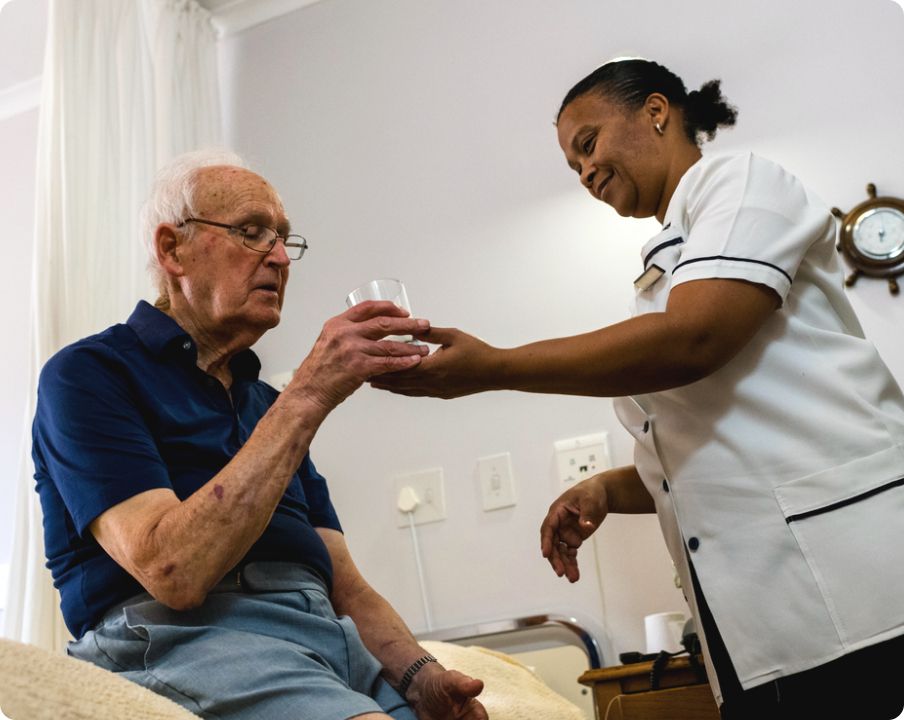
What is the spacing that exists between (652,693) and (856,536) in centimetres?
92

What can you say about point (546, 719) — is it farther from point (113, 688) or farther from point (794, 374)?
point (113, 688)

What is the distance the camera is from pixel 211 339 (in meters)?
1.62

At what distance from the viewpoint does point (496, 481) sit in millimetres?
2859

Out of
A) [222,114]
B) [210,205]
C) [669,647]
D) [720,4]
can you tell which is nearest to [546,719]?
[669,647]

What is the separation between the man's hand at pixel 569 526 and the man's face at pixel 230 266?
1.98 ft

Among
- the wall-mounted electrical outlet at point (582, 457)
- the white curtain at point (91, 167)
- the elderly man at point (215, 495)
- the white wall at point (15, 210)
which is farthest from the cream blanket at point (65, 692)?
the white wall at point (15, 210)

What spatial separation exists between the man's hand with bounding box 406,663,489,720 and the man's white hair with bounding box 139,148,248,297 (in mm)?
768

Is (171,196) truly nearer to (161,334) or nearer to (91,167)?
(161,334)

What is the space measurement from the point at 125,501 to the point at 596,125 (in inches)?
40.8

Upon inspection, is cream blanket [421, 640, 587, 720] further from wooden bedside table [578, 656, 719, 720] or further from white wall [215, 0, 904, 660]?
white wall [215, 0, 904, 660]

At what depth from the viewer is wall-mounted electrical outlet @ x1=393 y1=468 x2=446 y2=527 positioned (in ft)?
9.58

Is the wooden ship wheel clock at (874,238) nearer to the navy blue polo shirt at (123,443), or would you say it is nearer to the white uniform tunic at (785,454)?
the white uniform tunic at (785,454)

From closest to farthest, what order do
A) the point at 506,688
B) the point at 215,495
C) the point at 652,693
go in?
the point at 215,495 < the point at 506,688 < the point at 652,693

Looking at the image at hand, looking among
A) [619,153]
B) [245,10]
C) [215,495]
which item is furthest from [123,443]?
[245,10]
